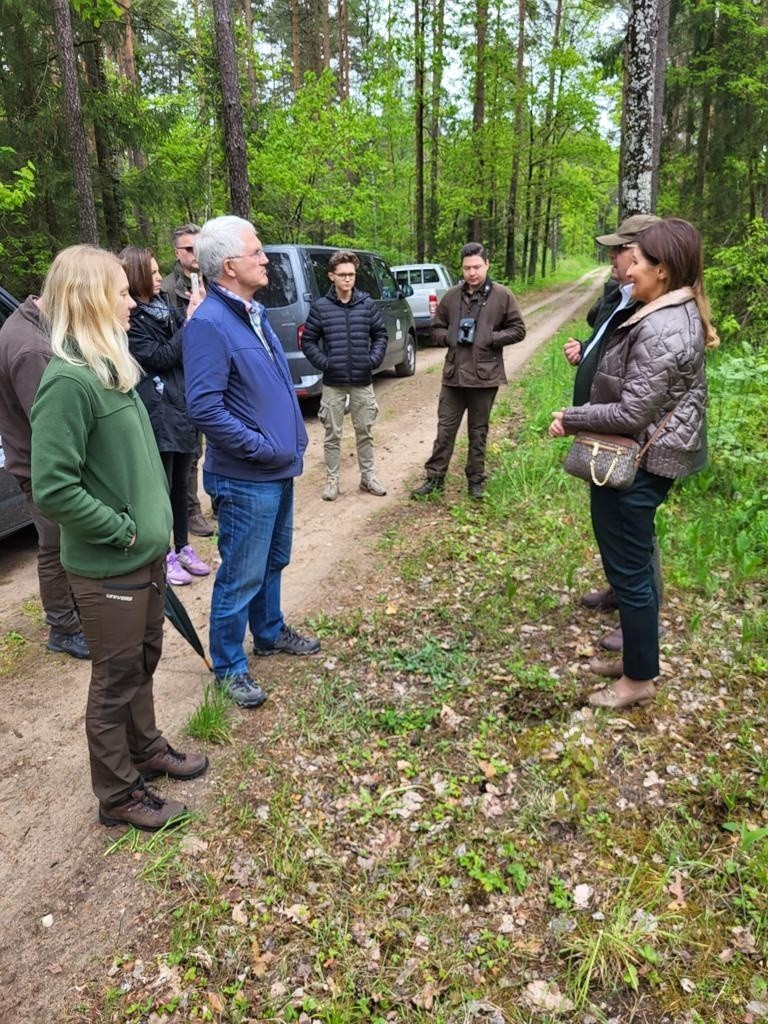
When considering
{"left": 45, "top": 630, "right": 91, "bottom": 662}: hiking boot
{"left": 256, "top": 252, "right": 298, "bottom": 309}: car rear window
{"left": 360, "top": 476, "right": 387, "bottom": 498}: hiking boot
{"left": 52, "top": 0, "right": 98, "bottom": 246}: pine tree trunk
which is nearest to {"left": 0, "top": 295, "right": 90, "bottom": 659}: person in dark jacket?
{"left": 45, "top": 630, "right": 91, "bottom": 662}: hiking boot

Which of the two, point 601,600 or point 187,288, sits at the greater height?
point 187,288

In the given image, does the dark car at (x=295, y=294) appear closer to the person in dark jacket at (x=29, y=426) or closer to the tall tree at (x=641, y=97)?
the tall tree at (x=641, y=97)

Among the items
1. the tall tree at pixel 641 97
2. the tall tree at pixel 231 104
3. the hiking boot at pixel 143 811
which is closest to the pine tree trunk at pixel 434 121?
the tall tree at pixel 231 104

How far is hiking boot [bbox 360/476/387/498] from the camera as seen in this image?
6.52 metres

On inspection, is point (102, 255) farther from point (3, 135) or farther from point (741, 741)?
point (3, 135)

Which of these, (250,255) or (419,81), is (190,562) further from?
(419,81)

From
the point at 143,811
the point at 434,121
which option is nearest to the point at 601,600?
the point at 143,811

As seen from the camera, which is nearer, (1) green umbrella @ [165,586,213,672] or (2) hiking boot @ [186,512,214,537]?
(1) green umbrella @ [165,586,213,672]

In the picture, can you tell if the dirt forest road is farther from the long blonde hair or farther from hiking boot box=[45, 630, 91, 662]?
the long blonde hair

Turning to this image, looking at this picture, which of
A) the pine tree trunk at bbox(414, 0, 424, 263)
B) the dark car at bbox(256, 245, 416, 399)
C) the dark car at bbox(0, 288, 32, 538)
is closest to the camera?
the dark car at bbox(0, 288, 32, 538)

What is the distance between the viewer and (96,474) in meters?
2.32

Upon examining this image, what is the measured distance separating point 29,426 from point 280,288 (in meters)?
5.15

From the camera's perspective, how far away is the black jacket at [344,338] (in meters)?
5.93

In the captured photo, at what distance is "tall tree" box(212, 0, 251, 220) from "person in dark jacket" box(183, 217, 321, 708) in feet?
26.3
